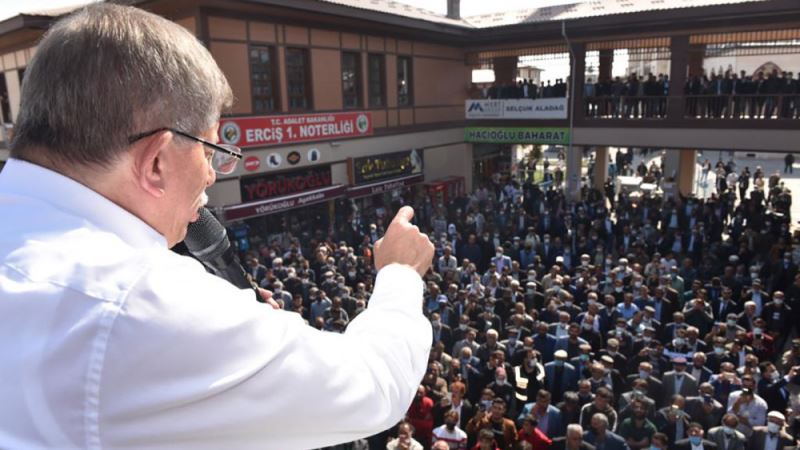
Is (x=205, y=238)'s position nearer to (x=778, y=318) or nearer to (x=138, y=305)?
(x=138, y=305)

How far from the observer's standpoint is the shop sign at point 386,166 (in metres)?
17.0

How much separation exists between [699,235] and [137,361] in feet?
46.1

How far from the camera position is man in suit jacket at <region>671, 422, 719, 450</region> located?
5.75m

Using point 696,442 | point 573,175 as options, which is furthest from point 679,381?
point 573,175

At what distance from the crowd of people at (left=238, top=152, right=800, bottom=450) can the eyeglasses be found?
4.20ft

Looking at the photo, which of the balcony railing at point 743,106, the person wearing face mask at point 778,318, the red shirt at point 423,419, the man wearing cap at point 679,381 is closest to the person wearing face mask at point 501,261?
the person wearing face mask at point 778,318

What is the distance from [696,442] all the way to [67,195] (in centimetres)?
650

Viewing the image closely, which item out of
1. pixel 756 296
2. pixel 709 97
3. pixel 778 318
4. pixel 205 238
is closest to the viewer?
pixel 205 238

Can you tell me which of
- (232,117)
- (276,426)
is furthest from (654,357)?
(232,117)

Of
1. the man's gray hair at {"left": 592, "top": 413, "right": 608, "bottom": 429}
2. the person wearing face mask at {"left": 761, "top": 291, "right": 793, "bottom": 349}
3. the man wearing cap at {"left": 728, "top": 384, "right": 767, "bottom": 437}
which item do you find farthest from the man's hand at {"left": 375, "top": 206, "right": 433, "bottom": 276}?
the person wearing face mask at {"left": 761, "top": 291, "right": 793, "bottom": 349}

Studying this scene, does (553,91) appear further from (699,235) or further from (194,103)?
(194,103)

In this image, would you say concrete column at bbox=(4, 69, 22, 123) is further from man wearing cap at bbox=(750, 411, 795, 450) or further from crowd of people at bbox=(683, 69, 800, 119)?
man wearing cap at bbox=(750, 411, 795, 450)

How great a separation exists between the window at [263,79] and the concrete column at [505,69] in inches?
407

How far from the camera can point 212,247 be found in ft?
5.31
